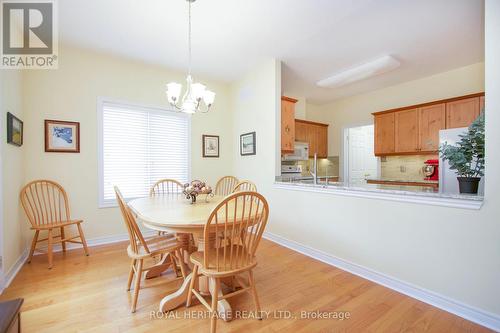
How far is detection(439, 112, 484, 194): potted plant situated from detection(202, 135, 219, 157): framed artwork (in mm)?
3235

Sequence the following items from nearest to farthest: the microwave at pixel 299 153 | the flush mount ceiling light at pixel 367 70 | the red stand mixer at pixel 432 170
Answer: the flush mount ceiling light at pixel 367 70, the red stand mixer at pixel 432 170, the microwave at pixel 299 153

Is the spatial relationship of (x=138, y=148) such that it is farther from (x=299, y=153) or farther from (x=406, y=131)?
(x=406, y=131)

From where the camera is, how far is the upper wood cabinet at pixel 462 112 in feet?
10.3

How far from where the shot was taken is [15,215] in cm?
237

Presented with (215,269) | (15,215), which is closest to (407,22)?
(215,269)

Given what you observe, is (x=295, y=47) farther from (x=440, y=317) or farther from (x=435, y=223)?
(x=440, y=317)

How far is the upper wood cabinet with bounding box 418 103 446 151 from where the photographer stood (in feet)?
11.5

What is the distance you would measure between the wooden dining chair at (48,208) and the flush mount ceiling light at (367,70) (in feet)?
13.4

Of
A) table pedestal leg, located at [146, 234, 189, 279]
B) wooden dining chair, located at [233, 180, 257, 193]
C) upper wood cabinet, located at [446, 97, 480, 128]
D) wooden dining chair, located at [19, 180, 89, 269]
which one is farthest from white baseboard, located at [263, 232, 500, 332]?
wooden dining chair, located at [19, 180, 89, 269]

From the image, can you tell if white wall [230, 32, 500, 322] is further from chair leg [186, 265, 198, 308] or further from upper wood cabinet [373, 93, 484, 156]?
upper wood cabinet [373, 93, 484, 156]

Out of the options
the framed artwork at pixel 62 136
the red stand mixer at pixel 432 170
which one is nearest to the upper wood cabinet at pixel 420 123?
the red stand mixer at pixel 432 170

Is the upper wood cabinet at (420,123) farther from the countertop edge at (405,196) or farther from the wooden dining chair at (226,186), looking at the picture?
the wooden dining chair at (226,186)

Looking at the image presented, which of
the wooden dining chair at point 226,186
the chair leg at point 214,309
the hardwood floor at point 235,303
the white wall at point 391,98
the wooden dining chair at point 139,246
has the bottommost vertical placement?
the hardwood floor at point 235,303

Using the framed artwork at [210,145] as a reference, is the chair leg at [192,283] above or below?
below
